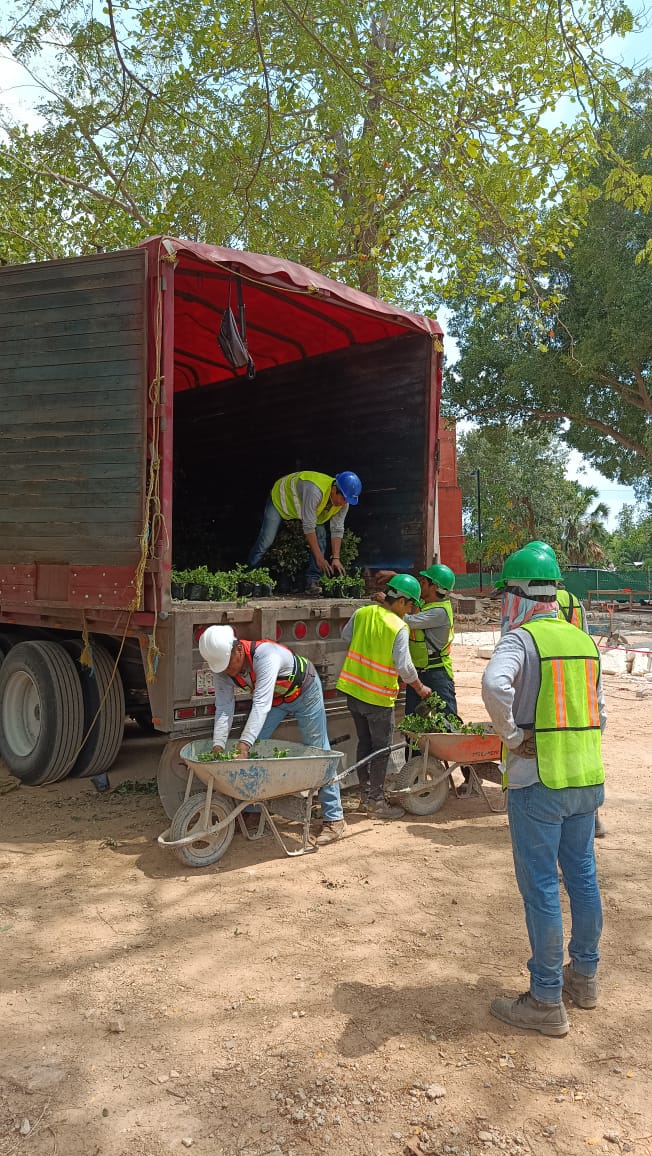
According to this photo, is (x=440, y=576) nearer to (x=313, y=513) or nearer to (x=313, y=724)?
(x=313, y=513)

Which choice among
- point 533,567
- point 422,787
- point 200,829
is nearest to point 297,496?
point 422,787

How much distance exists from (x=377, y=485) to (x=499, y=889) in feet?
12.5

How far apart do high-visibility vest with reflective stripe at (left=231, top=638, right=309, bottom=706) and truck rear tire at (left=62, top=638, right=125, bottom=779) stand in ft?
4.61

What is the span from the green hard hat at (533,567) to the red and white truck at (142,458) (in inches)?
88.1

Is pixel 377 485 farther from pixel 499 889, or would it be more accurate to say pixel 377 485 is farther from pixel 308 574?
pixel 499 889

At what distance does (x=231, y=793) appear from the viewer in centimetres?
446

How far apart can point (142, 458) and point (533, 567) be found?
2653 mm

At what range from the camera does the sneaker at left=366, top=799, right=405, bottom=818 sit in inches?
220

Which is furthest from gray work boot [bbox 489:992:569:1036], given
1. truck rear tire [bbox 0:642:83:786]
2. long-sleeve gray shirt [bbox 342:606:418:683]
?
truck rear tire [bbox 0:642:83:786]

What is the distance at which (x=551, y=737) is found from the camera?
2.97 meters

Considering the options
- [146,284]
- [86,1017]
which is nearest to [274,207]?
[146,284]

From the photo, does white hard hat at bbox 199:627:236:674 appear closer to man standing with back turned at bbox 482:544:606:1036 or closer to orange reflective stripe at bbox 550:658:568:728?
man standing with back turned at bbox 482:544:606:1036

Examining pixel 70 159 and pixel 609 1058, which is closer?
pixel 609 1058

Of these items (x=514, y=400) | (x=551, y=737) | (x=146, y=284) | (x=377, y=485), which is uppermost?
(x=514, y=400)
